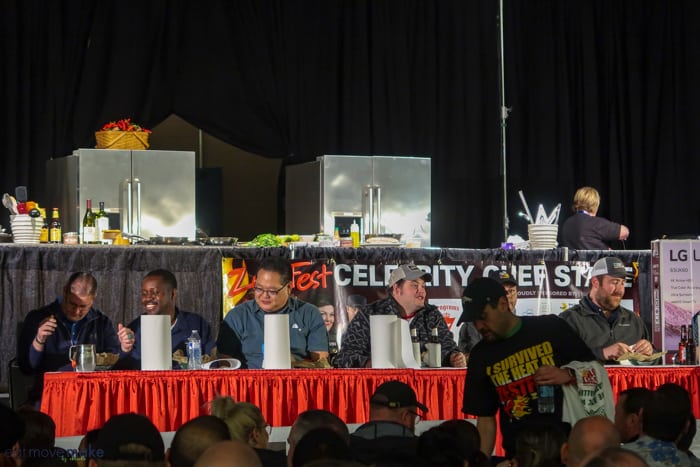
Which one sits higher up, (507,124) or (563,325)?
(507,124)

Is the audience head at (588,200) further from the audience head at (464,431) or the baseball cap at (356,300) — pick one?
the audience head at (464,431)

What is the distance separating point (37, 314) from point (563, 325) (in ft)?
11.8

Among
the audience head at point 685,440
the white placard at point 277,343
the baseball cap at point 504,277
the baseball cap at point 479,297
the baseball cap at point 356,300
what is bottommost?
the audience head at point 685,440

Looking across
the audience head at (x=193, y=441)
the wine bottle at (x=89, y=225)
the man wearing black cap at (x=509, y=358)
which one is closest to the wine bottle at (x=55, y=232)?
the wine bottle at (x=89, y=225)

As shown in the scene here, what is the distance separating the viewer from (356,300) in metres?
9.44

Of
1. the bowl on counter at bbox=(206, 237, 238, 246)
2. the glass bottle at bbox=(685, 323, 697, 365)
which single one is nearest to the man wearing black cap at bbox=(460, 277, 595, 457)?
the glass bottle at bbox=(685, 323, 697, 365)

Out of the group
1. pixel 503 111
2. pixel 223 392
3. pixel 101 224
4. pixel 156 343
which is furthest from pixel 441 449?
pixel 503 111

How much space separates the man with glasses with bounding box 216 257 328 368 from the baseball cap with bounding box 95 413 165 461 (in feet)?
11.5

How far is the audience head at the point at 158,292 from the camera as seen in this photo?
692 cm

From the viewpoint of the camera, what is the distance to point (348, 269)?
9500mm

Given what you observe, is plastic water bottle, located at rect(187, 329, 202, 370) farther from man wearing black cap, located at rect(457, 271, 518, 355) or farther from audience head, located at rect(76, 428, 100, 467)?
man wearing black cap, located at rect(457, 271, 518, 355)

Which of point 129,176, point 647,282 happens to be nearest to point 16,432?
point 647,282

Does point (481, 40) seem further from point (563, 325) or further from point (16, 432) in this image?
point (16, 432)

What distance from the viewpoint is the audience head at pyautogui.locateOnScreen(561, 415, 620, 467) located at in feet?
13.6
